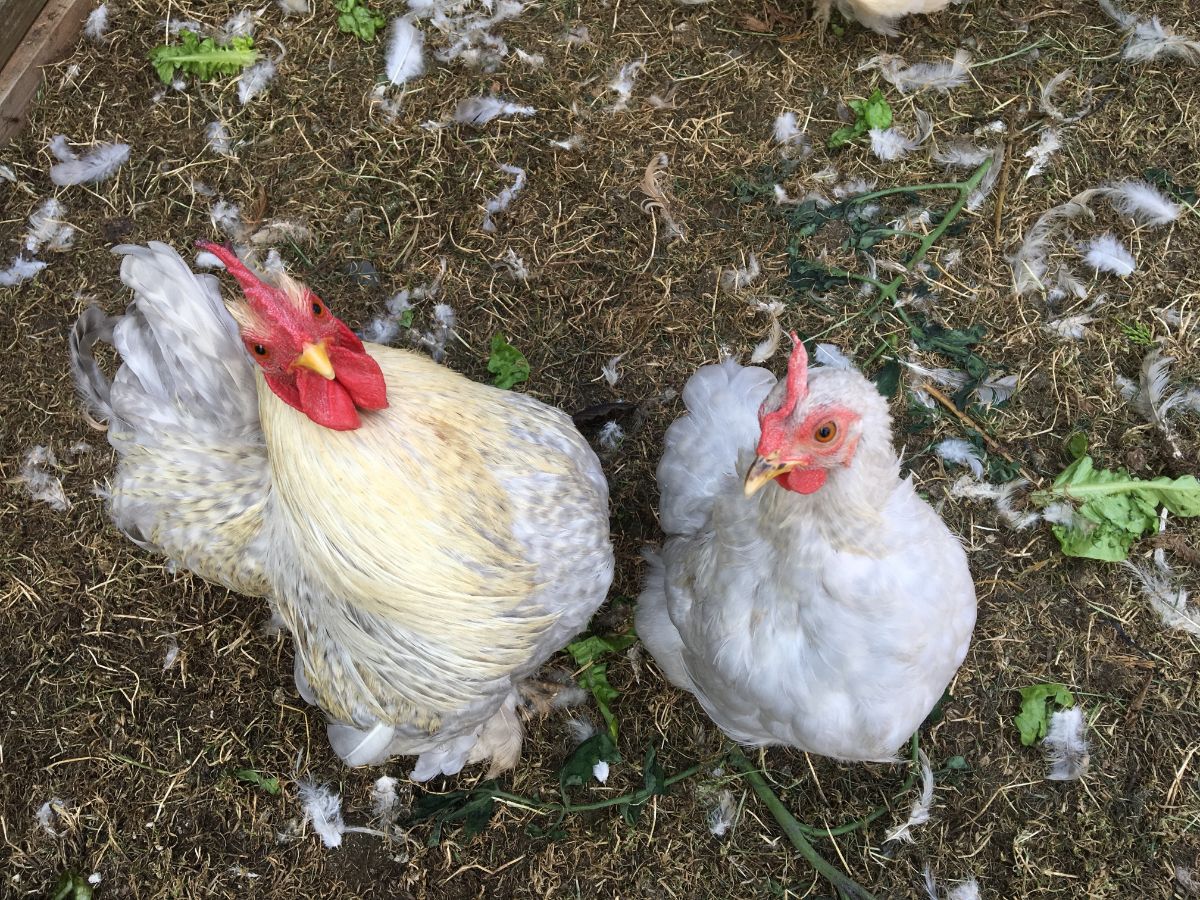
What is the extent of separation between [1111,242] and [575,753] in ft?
9.50

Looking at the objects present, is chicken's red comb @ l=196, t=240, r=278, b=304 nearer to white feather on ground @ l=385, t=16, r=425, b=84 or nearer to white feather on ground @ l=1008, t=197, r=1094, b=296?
white feather on ground @ l=385, t=16, r=425, b=84

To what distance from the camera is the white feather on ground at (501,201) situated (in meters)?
3.21

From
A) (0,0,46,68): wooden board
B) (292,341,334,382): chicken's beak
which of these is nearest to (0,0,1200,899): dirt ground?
(0,0,46,68): wooden board

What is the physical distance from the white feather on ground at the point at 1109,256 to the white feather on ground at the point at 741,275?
1.32m

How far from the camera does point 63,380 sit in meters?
3.22

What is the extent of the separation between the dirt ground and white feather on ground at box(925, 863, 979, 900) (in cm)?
4

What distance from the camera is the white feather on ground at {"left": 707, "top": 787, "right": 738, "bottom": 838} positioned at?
2.84m

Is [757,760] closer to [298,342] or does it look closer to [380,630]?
[380,630]

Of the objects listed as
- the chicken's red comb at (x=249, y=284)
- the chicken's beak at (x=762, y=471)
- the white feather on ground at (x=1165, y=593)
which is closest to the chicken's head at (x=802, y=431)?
the chicken's beak at (x=762, y=471)

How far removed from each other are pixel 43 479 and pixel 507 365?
1961mm

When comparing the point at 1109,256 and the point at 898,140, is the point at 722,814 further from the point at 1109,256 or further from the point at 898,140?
the point at 898,140

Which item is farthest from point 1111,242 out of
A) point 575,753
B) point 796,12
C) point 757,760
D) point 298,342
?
point 298,342

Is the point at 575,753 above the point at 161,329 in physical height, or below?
below

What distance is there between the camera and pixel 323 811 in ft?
9.61
